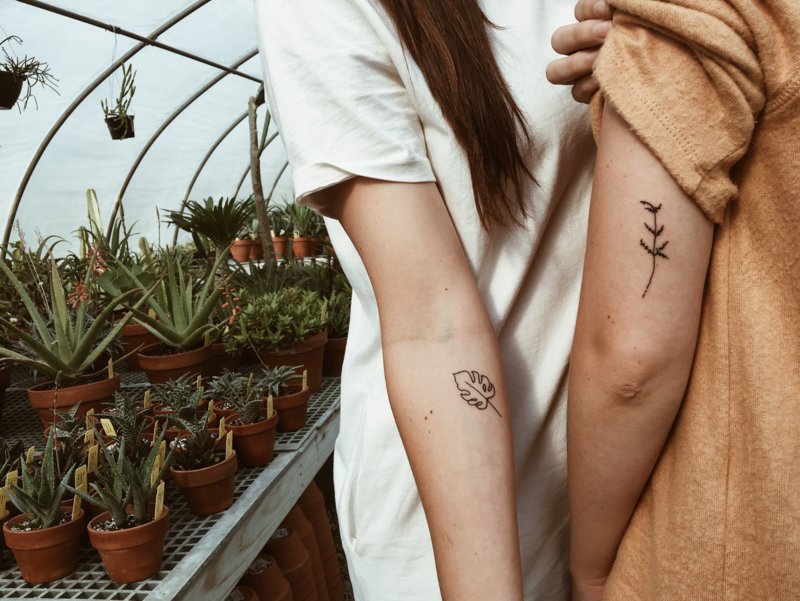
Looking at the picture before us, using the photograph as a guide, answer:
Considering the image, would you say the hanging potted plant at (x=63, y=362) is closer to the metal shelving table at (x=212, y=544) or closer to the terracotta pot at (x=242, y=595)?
the metal shelving table at (x=212, y=544)

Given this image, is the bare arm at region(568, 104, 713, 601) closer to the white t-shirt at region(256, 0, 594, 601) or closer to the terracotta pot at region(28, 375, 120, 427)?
the white t-shirt at region(256, 0, 594, 601)

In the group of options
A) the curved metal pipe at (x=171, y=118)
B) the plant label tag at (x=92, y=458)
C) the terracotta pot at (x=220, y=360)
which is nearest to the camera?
the plant label tag at (x=92, y=458)

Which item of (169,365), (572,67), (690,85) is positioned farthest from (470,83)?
(169,365)

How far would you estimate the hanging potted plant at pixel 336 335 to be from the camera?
2725 millimetres

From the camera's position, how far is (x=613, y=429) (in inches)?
21.6

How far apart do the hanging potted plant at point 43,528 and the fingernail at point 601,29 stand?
1.26 m

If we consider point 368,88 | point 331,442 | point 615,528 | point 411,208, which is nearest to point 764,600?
point 615,528

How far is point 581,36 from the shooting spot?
547mm

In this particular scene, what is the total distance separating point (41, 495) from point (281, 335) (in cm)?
110

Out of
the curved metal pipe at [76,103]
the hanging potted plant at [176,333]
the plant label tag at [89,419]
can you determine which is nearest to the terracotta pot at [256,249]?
the curved metal pipe at [76,103]

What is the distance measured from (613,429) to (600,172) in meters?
0.22

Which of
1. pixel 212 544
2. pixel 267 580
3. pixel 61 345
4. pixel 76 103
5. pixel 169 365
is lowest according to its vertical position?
pixel 267 580

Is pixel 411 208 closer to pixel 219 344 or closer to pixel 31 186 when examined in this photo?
pixel 219 344

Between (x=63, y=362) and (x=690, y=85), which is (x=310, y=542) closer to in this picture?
(x=63, y=362)
